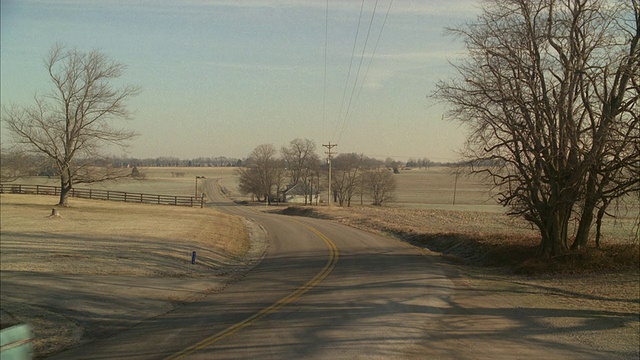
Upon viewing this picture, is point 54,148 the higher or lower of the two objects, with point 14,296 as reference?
higher

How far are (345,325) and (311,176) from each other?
4381 inches

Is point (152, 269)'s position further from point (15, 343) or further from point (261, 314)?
point (15, 343)

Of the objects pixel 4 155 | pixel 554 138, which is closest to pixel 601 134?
pixel 554 138

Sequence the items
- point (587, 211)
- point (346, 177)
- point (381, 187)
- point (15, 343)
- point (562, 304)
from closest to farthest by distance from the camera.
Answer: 1. point (15, 343)
2. point (562, 304)
3. point (587, 211)
4. point (381, 187)
5. point (346, 177)

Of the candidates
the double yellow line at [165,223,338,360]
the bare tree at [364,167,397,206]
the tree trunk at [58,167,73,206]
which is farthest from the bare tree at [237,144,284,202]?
the double yellow line at [165,223,338,360]

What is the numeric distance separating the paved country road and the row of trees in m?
84.5

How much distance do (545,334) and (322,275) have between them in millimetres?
8493

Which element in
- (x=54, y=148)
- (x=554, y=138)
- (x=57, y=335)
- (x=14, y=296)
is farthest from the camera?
(x=54, y=148)

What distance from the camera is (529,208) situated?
18500 millimetres

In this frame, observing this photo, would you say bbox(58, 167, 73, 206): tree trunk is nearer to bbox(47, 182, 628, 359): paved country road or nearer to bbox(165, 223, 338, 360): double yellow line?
bbox(165, 223, 338, 360): double yellow line

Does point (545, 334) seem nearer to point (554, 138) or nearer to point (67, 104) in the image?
point (554, 138)

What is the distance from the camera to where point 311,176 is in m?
121

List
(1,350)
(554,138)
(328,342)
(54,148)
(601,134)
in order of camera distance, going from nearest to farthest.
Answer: (1,350) < (328,342) < (601,134) < (554,138) < (54,148)

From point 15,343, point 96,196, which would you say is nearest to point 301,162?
point 96,196
